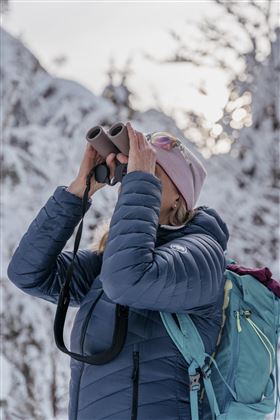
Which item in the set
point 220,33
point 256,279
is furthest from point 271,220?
point 256,279

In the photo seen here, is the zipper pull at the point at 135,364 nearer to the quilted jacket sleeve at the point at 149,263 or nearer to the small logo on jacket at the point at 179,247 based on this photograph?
the quilted jacket sleeve at the point at 149,263

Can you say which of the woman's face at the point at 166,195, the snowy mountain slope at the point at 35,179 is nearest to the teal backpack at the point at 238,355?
the woman's face at the point at 166,195

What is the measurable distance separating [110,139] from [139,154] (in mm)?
96

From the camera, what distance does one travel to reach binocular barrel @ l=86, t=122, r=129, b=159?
57.4 inches

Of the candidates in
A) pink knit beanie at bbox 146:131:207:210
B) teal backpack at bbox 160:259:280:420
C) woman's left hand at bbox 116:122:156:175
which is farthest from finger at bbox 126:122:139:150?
teal backpack at bbox 160:259:280:420

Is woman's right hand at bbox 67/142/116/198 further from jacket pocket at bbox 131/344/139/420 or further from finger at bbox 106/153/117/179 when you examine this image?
jacket pocket at bbox 131/344/139/420

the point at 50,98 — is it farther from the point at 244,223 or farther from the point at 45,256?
the point at 45,256

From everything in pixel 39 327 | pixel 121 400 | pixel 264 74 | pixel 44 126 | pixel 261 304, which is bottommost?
pixel 121 400

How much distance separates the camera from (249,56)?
24.7ft

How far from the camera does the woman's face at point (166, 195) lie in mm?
1547

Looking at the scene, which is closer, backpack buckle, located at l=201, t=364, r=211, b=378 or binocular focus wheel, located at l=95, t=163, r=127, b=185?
backpack buckle, located at l=201, t=364, r=211, b=378

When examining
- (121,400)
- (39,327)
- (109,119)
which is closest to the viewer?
(121,400)

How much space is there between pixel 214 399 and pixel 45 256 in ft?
1.88

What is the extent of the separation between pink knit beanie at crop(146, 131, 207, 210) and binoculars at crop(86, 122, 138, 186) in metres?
0.11
